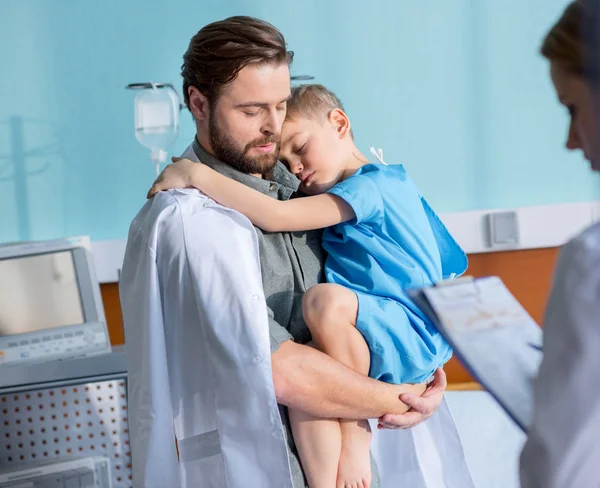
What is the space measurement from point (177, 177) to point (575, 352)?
1015 millimetres

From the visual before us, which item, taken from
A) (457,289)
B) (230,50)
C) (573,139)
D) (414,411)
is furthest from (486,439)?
(573,139)

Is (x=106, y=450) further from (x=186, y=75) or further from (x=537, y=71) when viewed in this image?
(x=537, y=71)

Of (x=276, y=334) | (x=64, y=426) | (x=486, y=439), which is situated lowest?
(x=486, y=439)

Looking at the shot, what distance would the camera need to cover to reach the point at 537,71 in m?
3.18

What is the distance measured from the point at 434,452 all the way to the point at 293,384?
0.57 m

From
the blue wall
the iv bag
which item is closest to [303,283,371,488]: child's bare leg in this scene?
the iv bag

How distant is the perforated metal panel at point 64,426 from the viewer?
7.36ft

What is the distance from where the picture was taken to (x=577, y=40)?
0.79 meters

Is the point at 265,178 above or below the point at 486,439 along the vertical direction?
above

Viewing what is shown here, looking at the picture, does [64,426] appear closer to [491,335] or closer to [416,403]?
[416,403]

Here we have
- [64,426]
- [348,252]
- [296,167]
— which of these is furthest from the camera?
[64,426]

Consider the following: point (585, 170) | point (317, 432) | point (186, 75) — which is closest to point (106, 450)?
point (317, 432)

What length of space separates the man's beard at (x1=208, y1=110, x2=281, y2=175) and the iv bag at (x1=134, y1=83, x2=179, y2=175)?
114 centimetres

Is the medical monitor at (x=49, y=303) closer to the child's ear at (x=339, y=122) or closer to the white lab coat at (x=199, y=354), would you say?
the white lab coat at (x=199, y=354)
